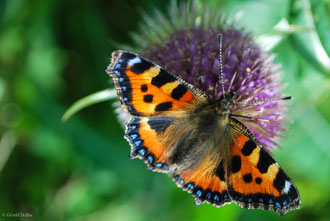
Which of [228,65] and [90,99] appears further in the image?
[90,99]

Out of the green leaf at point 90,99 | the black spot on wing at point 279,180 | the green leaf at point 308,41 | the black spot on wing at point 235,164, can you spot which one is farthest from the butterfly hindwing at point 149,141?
the green leaf at point 308,41

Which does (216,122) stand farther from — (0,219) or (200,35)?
(0,219)

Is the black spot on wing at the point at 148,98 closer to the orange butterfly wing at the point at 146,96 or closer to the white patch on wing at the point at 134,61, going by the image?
the orange butterfly wing at the point at 146,96

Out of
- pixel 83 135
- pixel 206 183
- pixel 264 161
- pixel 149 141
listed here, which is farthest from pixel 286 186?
pixel 83 135

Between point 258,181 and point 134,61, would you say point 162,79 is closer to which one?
point 134,61

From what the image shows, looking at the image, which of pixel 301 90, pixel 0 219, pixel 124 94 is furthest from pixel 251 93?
pixel 0 219

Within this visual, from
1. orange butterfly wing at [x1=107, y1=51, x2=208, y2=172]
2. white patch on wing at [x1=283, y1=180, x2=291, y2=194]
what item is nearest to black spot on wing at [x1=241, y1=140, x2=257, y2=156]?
white patch on wing at [x1=283, y1=180, x2=291, y2=194]
